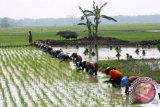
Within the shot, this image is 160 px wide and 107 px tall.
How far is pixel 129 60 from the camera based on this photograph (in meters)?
21.6

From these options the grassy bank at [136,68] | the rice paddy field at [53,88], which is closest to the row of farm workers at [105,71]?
the rice paddy field at [53,88]

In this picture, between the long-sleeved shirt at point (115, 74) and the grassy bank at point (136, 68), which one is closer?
the long-sleeved shirt at point (115, 74)

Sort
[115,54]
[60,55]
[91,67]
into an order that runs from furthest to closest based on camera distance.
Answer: [115,54] → [60,55] → [91,67]

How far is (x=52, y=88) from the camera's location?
47.6 ft

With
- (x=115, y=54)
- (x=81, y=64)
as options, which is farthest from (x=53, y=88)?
(x=115, y=54)

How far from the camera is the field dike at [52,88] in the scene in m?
12.0

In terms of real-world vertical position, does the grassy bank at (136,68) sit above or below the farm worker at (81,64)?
below

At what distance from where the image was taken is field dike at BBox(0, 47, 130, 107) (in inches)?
471

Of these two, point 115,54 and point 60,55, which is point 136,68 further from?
point 115,54

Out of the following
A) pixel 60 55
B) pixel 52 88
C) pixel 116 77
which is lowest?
pixel 52 88

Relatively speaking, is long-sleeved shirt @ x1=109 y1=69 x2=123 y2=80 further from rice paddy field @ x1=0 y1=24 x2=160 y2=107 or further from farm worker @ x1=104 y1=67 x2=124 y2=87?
rice paddy field @ x1=0 y1=24 x2=160 y2=107

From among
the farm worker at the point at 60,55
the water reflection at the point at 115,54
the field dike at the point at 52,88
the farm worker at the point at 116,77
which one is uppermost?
the farm worker at the point at 116,77

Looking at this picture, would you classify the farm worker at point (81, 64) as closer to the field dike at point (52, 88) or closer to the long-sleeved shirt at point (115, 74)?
the field dike at point (52, 88)

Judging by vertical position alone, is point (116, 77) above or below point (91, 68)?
above
